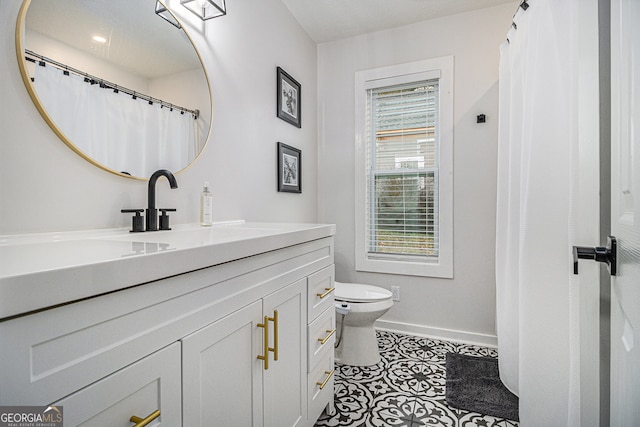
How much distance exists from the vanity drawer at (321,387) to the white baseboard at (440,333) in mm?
1195

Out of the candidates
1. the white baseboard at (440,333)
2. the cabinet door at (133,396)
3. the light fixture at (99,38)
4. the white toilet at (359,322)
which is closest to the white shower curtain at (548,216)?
the white toilet at (359,322)

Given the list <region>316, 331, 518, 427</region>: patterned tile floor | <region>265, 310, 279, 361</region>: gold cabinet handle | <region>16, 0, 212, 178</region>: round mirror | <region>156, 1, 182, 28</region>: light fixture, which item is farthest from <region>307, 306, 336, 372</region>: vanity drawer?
<region>156, 1, 182, 28</region>: light fixture

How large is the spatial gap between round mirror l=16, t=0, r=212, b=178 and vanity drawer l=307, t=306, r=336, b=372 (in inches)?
35.6

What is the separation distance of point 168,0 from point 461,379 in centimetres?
248

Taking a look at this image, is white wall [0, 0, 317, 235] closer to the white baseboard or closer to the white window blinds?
the white window blinds

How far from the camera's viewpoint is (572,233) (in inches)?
44.8

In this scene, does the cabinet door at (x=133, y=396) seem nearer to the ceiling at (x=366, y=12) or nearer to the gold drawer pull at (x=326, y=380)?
the gold drawer pull at (x=326, y=380)

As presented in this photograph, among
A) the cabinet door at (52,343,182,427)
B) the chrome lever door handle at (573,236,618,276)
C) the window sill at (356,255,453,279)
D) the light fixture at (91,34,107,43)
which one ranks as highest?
the light fixture at (91,34,107,43)

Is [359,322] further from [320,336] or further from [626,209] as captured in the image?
[626,209]

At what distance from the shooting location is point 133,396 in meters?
0.57

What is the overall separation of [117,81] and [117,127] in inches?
6.6

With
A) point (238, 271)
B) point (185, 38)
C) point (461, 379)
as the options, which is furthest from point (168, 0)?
point (461, 379)

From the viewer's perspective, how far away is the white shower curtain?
1.16 metres

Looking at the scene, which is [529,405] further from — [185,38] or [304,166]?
[185,38]
